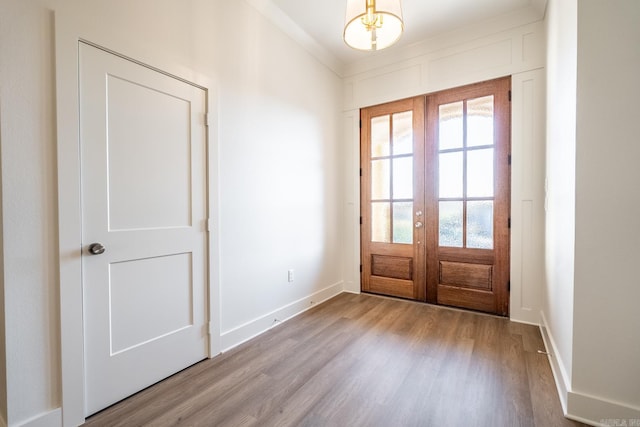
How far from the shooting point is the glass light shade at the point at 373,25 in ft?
5.30

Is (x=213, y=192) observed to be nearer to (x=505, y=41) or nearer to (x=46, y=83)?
(x=46, y=83)

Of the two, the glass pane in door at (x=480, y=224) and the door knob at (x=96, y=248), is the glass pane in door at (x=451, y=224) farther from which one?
the door knob at (x=96, y=248)

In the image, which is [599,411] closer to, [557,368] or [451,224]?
[557,368]

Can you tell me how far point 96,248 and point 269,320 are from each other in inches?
62.5

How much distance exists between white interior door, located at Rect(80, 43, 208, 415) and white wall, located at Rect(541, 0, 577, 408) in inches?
93.9

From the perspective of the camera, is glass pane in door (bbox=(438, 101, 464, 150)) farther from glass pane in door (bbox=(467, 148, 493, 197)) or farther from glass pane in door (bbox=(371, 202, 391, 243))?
glass pane in door (bbox=(371, 202, 391, 243))

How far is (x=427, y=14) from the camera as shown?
276 cm

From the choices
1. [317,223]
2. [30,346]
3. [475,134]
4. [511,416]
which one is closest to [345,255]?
[317,223]

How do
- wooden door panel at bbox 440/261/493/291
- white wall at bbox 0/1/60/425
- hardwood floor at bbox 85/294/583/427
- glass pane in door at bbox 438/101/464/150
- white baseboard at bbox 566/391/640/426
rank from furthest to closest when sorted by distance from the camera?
1. glass pane in door at bbox 438/101/464/150
2. wooden door panel at bbox 440/261/493/291
3. hardwood floor at bbox 85/294/583/427
4. white baseboard at bbox 566/391/640/426
5. white wall at bbox 0/1/60/425

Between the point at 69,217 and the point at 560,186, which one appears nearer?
the point at 69,217

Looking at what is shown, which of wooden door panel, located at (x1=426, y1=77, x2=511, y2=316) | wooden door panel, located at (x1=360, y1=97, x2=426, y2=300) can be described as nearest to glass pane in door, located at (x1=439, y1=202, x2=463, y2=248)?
wooden door panel, located at (x1=426, y1=77, x2=511, y2=316)

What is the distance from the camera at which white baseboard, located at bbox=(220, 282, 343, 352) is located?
90.4 inches

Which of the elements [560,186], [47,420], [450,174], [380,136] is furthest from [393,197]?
[47,420]

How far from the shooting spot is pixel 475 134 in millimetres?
2982
